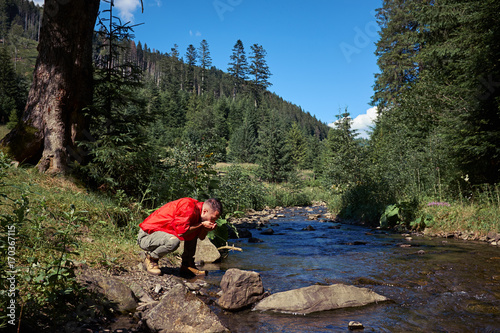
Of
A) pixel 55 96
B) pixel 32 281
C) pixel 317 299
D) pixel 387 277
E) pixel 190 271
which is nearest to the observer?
pixel 32 281

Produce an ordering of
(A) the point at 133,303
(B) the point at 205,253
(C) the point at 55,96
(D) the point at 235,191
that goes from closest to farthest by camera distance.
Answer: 1. (A) the point at 133,303
2. (B) the point at 205,253
3. (C) the point at 55,96
4. (D) the point at 235,191

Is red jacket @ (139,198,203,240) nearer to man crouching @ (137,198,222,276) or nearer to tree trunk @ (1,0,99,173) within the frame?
man crouching @ (137,198,222,276)

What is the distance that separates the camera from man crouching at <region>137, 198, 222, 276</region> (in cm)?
448

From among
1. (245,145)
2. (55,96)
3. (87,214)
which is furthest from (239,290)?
(245,145)

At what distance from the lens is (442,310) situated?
3816 millimetres

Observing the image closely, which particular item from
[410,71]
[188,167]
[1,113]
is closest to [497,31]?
[188,167]

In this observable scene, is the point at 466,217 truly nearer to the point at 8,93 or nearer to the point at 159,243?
the point at 159,243

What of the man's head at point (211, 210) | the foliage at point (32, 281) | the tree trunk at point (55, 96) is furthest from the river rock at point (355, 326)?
the tree trunk at point (55, 96)

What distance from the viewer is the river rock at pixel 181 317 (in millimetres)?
2990

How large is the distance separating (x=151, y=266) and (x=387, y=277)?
3.68 m

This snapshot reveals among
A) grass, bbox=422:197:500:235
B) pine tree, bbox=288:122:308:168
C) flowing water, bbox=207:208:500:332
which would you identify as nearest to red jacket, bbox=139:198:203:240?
flowing water, bbox=207:208:500:332

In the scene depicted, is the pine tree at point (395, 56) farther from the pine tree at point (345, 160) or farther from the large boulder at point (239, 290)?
the large boulder at point (239, 290)

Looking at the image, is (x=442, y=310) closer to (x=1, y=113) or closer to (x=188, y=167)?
(x=188, y=167)

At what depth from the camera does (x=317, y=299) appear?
153 inches
